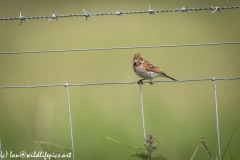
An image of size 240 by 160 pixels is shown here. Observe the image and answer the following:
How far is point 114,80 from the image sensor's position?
772cm

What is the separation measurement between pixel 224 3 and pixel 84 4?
2524mm

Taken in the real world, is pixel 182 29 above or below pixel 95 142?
above

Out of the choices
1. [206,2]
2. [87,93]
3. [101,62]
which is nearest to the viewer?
[87,93]

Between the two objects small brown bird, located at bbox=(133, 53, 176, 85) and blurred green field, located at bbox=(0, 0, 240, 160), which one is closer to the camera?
blurred green field, located at bbox=(0, 0, 240, 160)

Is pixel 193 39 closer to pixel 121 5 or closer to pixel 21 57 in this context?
pixel 121 5

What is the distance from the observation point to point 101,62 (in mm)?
8672

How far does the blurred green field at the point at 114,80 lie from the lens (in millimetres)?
5922

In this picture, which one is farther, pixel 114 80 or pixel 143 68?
pixel 114 80

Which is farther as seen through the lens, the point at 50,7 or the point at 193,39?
the point at 50,7

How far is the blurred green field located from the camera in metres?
5.92

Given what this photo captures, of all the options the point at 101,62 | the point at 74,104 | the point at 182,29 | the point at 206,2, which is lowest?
the point at 74,104

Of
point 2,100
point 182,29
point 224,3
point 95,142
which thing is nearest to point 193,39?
point 182,29

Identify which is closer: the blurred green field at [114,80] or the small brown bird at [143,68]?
the blurred green field at [114,80]

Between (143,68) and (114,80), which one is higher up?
(114,80)
